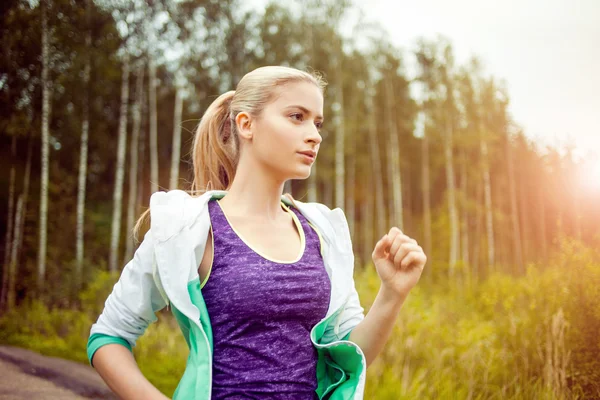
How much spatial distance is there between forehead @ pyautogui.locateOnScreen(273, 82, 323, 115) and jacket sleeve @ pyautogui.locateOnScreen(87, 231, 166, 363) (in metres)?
0.58

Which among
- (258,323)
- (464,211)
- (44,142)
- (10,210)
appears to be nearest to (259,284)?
(258,323)

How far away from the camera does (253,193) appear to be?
1648 millimetres

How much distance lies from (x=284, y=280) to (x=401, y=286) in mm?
338

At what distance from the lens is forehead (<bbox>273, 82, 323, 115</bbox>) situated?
1583 mm

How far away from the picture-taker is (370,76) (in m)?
17.8

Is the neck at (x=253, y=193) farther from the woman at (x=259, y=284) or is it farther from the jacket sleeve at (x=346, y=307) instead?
the jacket sleeve at (x=346, y=307)

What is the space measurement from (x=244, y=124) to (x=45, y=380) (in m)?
2.58

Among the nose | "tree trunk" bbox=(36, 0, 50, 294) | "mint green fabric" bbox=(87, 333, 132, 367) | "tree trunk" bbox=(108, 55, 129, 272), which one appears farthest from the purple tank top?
"tree trunk" bbox=(108, 55, 129, 272)

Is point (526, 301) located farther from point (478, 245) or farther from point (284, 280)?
point (478, 245)

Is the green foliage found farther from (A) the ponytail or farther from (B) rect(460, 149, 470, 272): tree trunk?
(B) rect(460, 149, 470, 272): tree trunk

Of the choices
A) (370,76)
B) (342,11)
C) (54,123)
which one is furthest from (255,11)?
(54,123)

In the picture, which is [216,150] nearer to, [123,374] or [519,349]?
[123,374]

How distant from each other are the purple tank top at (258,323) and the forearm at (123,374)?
19cm

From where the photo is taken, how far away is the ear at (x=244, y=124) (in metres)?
1.63
